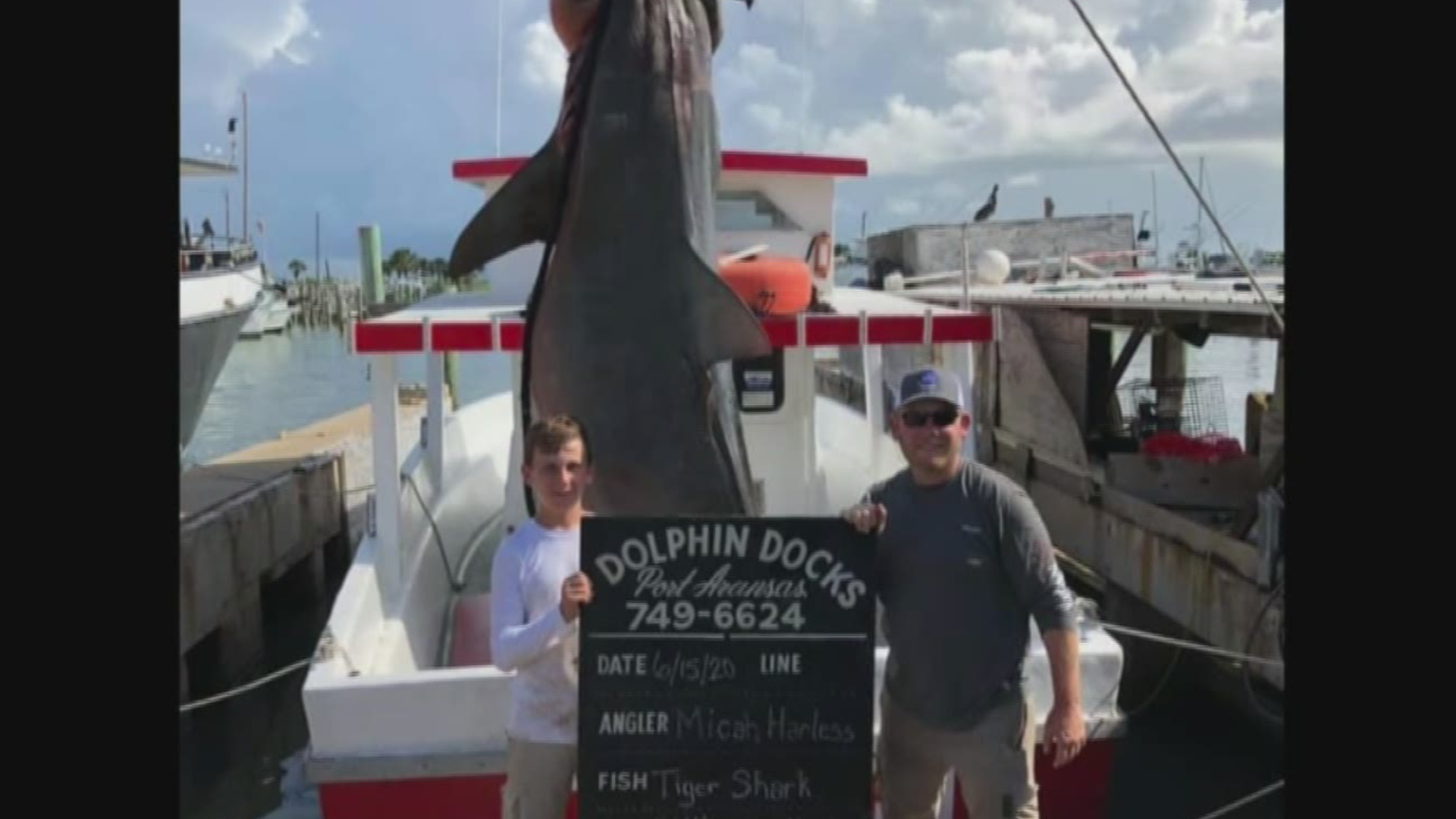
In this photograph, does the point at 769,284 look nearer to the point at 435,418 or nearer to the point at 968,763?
the point at 968,763

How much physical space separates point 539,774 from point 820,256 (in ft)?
15.2

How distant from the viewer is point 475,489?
766 cm

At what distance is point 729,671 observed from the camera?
288 cm

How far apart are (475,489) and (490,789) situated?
3822 millimetres

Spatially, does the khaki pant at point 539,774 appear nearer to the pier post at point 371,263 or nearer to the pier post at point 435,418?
the pier post at point 435,418

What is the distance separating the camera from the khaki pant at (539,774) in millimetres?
2811

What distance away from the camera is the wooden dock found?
8836 mm

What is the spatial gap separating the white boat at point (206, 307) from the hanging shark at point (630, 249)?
12.2 meters

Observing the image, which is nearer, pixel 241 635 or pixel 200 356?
pixel 241 635

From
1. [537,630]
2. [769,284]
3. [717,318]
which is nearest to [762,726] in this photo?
[537,630]

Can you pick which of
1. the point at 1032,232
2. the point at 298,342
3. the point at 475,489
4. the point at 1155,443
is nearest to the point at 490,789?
the point at 475,489

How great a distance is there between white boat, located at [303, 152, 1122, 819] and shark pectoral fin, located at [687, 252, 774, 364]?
1203 mm
